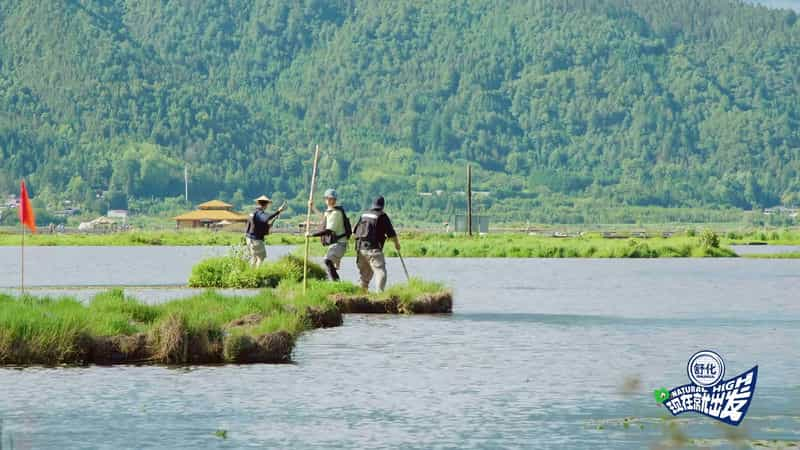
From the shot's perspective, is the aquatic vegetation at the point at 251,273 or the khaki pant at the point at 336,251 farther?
the aquatic vegetation at the point at 251,273

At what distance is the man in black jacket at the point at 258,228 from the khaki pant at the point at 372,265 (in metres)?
2.72

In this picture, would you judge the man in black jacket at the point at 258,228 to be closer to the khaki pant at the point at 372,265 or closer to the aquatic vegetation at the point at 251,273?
the aquatic vegetation at the point at 251,273

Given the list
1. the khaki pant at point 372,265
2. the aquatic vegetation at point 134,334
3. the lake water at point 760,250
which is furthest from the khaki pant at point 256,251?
the lake water at point 760,250

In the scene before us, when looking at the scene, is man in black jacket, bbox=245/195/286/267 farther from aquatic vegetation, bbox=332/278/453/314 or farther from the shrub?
the shrub

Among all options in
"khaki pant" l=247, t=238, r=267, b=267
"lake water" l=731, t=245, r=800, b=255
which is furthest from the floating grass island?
"lake water" l=731, t=245, r=800, b=255

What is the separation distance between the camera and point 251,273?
131 feet

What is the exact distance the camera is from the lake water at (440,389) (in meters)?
17.3

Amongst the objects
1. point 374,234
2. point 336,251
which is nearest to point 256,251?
point 336,251

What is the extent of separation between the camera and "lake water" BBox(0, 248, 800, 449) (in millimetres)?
17281

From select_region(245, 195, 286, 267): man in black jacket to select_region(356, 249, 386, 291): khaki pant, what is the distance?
2718mm

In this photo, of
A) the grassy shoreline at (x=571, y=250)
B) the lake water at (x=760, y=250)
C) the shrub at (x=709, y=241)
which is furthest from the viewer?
the lake water at (x=760, y=250)

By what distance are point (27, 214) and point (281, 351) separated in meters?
10.1

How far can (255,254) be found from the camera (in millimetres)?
39594

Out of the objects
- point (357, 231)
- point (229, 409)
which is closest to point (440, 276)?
point (357, 231)
